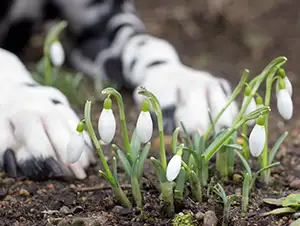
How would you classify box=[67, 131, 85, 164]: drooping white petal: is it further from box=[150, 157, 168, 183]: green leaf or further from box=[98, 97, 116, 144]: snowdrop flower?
box=[150, 157, 168, 183]: green leaf

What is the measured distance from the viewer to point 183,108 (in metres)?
1.91

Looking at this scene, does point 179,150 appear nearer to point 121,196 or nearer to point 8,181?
point 121,196

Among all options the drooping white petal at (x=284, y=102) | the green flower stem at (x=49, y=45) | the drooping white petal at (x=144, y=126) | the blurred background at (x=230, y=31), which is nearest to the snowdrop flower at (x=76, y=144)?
the drooping white petal at (x=144, y=126)

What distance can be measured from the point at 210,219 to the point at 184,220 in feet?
0.17

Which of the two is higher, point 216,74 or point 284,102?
point 284,102

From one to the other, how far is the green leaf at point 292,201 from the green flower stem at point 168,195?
0.76 feet

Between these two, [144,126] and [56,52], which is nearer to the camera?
[144,126]

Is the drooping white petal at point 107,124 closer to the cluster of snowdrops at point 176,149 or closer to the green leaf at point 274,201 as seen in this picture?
the cluster of snowdrops at point 176,149

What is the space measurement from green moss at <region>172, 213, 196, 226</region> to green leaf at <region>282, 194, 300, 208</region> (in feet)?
0.63

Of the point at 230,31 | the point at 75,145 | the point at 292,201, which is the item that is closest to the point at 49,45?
the point at 75,145

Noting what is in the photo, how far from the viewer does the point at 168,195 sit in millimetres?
1379

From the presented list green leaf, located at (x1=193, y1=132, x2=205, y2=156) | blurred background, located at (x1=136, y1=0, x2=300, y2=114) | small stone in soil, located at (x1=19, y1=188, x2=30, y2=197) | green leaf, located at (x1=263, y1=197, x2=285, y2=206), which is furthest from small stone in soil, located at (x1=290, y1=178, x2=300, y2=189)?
blurred background, located at (x1=136, y1=0, x2=300, y2=114)

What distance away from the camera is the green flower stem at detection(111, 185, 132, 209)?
142 centimetres

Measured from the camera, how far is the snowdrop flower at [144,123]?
131 cm
